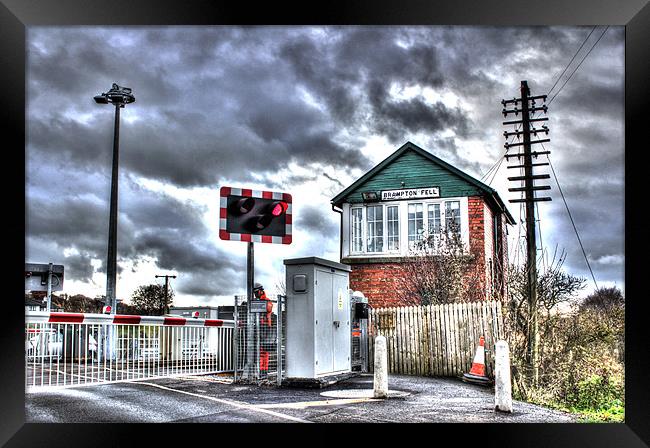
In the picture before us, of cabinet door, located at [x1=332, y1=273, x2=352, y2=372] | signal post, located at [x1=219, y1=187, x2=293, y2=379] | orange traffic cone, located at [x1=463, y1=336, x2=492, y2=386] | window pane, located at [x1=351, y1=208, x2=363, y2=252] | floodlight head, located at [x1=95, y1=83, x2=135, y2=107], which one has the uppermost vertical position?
floodlight head, located at [x1=95, y1=83, x2=135, y2=107]

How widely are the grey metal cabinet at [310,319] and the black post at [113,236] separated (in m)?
8.70

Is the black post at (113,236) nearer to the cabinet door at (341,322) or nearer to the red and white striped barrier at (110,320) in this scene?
the red and white striped barrier at (110,320)

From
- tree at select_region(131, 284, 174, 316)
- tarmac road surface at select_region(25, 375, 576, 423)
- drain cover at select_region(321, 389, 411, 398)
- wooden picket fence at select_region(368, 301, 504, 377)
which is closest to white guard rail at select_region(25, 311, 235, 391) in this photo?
tarmac road surface at select_region(25, 375, 576, 423)

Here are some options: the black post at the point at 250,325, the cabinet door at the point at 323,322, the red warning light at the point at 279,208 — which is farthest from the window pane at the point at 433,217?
the black post at the point at 250,325

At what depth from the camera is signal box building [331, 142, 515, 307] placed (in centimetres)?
2688

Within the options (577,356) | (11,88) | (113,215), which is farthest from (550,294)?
(113,215)

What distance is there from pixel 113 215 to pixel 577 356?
1360cm

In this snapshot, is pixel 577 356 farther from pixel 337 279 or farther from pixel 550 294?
pixel 337 279

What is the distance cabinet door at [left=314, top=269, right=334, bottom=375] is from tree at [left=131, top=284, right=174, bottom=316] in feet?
131

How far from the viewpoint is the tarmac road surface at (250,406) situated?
9766mm

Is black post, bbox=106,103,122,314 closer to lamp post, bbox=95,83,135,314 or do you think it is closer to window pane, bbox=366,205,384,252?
lamp post, bbox=95,83,135,314

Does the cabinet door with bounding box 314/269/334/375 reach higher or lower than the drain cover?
higher

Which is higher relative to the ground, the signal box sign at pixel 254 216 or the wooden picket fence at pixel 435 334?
the signal box sign at pixel 254 216

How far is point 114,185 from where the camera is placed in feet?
70.0
